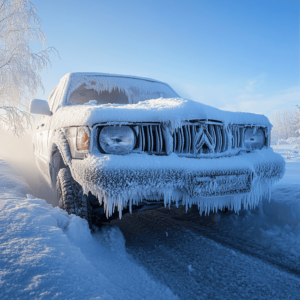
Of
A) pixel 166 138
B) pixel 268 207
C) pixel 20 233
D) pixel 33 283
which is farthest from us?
pixel 268 207

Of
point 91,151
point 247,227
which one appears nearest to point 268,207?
point 247,227

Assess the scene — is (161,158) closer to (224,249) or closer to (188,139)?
(188,139)

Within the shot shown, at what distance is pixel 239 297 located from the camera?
1.30 m

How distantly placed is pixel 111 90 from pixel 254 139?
194cm

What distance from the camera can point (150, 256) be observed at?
179 cm

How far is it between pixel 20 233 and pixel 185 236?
146cm

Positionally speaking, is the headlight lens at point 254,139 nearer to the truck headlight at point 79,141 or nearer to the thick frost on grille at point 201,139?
the thick frost on grille at point 201,139

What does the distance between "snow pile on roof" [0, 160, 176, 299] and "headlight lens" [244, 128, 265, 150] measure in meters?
1.57

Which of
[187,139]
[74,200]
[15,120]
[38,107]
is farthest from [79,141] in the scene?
[15,120]

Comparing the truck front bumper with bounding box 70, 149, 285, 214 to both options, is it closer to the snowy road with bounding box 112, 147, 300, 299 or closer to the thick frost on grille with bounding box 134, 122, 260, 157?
the thick frost on grille with bounding box 134, 122, 260, 157

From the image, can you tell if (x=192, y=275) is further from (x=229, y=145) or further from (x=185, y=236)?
(x=229, y=145)

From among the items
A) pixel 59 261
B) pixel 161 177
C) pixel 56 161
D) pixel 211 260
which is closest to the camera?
pixel 59 261

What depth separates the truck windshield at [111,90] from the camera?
9.62ft

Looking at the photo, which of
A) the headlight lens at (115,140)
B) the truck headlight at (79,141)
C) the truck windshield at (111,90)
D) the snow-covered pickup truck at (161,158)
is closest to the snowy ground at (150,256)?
the snow-covered pickup truck at (161,158)
